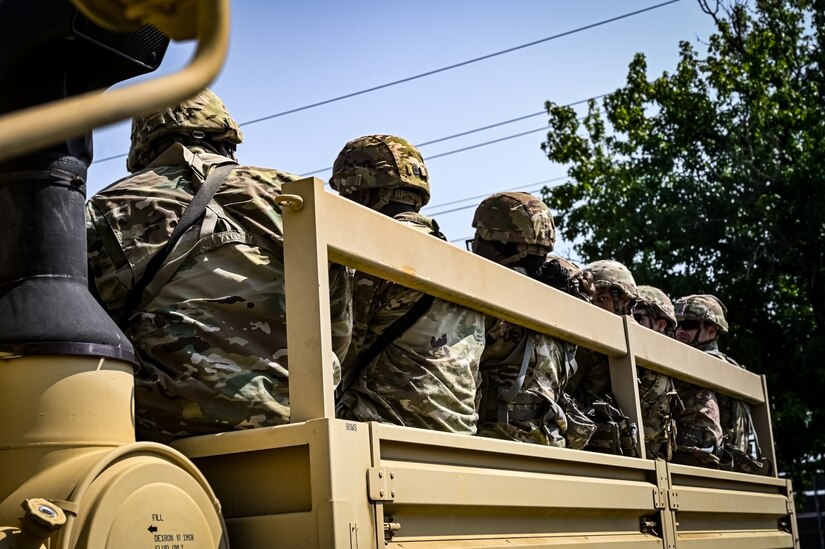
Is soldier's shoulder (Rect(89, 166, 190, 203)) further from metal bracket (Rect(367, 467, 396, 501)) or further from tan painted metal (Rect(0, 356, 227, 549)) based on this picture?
metal bracket (Rect(367, 467, 396, 501))

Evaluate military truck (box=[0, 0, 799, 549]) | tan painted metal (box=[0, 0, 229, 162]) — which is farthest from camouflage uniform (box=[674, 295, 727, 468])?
tan painted metal (box=[0, 0, 229, 162])

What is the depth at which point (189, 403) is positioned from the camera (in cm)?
251

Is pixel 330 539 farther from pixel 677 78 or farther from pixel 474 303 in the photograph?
pixel 677 78

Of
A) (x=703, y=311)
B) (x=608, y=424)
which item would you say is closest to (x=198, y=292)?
(x=608, y=424)

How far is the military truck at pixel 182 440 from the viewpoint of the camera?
1.98 metres

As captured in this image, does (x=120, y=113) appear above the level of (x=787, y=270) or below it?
below

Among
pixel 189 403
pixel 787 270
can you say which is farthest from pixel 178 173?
pixel 787 270

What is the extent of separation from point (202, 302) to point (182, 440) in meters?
0.33

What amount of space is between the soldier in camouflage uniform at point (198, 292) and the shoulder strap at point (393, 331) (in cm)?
47

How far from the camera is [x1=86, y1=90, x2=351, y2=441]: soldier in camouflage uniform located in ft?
8.28

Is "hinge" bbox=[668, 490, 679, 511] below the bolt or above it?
above

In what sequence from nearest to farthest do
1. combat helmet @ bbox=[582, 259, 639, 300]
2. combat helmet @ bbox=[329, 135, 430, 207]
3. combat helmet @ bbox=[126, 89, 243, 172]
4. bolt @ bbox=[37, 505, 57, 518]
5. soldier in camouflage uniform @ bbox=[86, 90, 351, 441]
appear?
bolt @ bbox=[37, 505, 57, 518], soldier in camouflage uniform @ bbox=[86, 90, 351, 441], combat helmet @ bbox=[126, 89, 243, 172], combat helmet @ bbox=[329, 135, 430, 207], combat helmet @ bbox=[582, 259, 639, 300]

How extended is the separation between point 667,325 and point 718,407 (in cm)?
57

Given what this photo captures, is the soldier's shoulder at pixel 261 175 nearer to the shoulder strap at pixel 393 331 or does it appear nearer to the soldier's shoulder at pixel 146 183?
the soldier's shoulder at pixel 146 183
